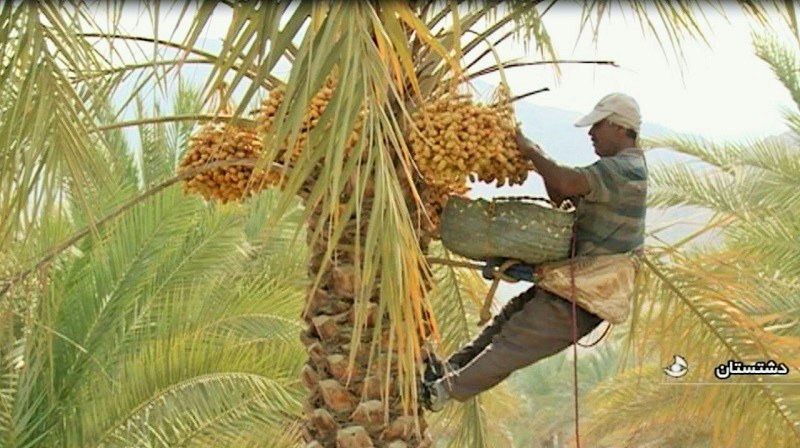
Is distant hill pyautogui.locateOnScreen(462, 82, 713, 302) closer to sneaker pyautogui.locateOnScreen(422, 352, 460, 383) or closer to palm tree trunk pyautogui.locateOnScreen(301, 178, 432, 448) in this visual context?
sneaker pyautogui.locateOnScreen(422, 352, 460, 383)

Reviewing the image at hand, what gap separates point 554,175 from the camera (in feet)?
13.4

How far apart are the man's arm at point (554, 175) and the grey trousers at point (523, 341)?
40 cm

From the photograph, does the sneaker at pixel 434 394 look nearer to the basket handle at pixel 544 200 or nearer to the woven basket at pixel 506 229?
the woven basket at pixel 506 229

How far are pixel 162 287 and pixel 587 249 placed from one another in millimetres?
3506

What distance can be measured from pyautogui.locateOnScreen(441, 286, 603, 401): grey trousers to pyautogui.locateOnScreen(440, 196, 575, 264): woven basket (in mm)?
228

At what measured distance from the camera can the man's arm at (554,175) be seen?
3994 mm

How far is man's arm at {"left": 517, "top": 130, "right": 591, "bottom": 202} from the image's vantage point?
399cm

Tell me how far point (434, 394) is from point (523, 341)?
35cm

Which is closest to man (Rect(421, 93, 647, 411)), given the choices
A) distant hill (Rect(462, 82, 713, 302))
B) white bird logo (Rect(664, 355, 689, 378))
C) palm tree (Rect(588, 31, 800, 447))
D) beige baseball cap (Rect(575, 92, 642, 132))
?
beige baseball cap (Rect(575, 92, 642, 132))

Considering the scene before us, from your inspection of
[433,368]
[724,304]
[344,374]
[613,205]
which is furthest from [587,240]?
[724,304]

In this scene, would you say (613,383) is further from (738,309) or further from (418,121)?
(418,121)

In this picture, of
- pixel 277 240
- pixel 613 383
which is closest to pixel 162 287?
pixel 277 240

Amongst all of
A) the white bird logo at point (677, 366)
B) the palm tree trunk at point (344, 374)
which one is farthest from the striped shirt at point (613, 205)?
the white bird logo at point (677, 366)

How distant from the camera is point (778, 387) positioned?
560 cm
